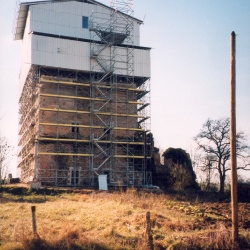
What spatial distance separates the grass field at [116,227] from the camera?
12500mm

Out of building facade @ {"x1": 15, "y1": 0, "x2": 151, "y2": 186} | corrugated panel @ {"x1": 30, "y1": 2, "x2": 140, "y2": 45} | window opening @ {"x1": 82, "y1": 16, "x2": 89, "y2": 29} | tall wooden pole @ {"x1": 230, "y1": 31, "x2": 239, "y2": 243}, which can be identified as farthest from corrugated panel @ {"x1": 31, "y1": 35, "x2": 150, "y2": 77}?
tall wooden pole @ {"x1": 230, "y1": 31, "x2": 239, "y2": 243}

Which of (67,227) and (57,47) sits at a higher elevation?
(57,47)

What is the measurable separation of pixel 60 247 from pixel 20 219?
4913mm

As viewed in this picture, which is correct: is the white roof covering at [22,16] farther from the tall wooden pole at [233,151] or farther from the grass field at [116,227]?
the tall wooden pole at [233,151]

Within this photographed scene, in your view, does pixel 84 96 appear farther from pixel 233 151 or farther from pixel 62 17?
pixel 233 151

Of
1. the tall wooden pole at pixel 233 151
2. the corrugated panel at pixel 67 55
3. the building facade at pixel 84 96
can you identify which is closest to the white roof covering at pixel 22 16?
the building facade at pixel 84 96

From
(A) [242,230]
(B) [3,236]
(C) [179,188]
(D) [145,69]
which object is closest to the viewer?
(B) [3,236]

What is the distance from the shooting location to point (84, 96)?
36.7 m

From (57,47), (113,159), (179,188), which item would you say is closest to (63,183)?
(113,159)

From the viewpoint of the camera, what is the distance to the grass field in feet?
41.0

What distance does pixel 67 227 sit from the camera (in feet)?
44.2

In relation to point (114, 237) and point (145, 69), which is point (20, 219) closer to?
point (114, 237)

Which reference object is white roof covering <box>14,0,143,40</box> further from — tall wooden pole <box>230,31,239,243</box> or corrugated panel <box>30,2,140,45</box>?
tall wooden pole <box>230,31,239,243</box>

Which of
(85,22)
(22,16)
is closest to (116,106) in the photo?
(85,22)
